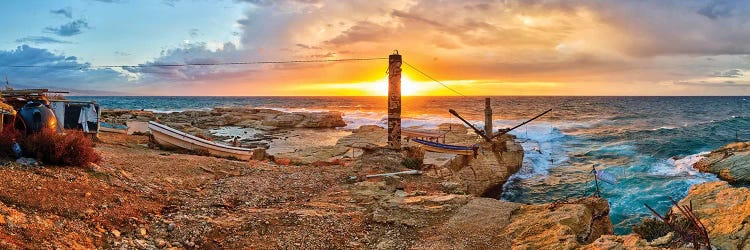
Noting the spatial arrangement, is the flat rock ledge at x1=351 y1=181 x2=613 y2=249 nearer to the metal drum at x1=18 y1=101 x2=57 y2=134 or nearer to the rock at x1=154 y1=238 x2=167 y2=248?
the rock at x1=154 y1=238 x2=167 y2=248

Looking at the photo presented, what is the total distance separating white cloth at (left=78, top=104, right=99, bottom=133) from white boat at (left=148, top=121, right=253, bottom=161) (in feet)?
7.32

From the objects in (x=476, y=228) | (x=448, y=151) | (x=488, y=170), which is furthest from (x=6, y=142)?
(x=448, y=151)

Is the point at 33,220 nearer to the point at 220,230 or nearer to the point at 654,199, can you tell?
the point at 220,230

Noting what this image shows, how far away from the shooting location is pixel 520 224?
9531 mm

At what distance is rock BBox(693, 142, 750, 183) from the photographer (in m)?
23.4

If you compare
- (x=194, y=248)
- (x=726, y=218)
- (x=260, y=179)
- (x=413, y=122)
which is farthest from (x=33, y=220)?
(x=413, y=122)

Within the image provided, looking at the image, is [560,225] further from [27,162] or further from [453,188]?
[27,162]

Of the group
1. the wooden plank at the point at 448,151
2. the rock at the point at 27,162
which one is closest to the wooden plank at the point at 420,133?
the wooden plank at the point at 448,151

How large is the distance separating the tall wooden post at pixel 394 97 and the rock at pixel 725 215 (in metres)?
10.3

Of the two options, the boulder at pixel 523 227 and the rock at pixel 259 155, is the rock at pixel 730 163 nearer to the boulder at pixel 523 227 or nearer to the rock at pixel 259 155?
the boulder at pixel 523 227

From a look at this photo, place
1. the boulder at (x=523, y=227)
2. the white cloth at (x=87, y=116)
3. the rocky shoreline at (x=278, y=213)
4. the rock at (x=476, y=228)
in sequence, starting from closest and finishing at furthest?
1. the rocky shoreline at (x=278, y=213)
2. the boulder at (x=523, y=227)
3. the rock at (x=476, y=228)
4. the white cloth at (x=87, y=116)

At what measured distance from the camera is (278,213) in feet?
32.4

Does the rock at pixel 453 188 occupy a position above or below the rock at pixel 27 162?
below

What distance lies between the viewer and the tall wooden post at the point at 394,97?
17.8m
